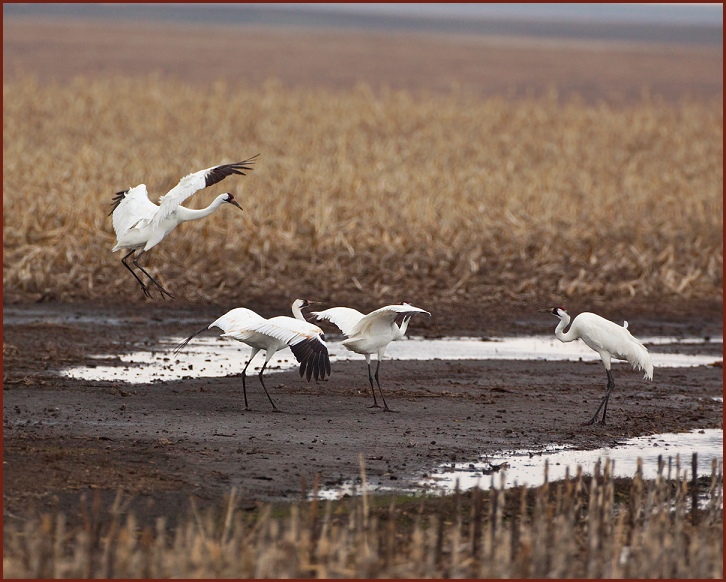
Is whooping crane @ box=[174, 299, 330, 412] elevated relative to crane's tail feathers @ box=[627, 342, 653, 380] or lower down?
elevated

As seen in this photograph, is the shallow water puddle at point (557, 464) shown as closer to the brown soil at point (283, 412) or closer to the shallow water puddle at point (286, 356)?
the brown soil at point (283, 412)

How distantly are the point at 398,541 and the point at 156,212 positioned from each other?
467 centimetres

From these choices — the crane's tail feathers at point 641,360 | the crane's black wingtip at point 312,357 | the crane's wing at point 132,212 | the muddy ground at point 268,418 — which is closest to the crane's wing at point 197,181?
the crane's wing at point 132,212

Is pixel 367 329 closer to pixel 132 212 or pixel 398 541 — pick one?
pixel 132 212

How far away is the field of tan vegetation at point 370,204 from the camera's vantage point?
1664cm

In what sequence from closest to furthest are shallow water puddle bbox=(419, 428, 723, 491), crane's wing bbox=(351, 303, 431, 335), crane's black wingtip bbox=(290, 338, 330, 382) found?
shallow water puddle bbox=(419, 428, 723, 491) < crane's black wingtip bbox=(290, 338, 330, 382) < crane's wing bbox=(351, 303, 431, 335)

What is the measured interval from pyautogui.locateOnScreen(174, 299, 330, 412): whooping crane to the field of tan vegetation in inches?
208

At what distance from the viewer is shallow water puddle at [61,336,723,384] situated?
484 inches

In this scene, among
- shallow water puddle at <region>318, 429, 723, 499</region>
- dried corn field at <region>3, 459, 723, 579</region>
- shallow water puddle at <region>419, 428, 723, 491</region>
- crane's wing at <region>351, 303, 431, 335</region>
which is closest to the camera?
dried corn field at <region>3, 459, 723, 579</region>

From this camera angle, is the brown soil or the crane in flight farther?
the crane in flight

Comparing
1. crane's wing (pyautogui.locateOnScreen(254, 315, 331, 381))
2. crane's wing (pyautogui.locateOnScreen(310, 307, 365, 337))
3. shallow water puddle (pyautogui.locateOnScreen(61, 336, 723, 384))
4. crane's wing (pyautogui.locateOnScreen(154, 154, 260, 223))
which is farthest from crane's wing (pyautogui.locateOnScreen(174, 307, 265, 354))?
shallow water puddle (pyautogui.locateOnScreen(61, 336, 723, 384))

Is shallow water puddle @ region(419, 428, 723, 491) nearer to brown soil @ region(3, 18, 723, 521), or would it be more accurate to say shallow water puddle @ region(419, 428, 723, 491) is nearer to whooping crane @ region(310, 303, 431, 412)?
brown soil @ region(3, 18, 723, 521)

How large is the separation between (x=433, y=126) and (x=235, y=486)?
2181 cm

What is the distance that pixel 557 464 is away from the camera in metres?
9.15
